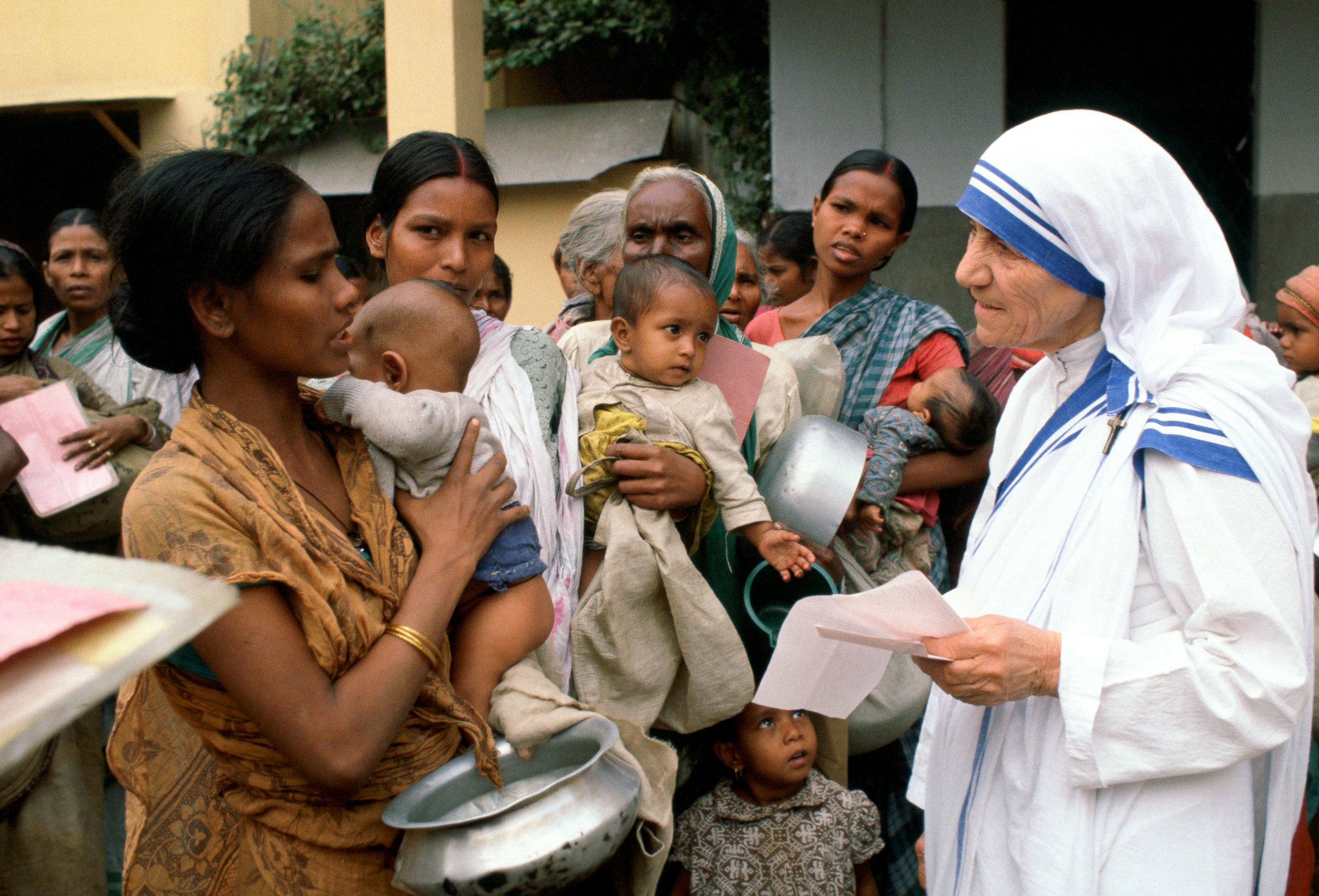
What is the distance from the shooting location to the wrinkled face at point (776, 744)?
2.81 metres

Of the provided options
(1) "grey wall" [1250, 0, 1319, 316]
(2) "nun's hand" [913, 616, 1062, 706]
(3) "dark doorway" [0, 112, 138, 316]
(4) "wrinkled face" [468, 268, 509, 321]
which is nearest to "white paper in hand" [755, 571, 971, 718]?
(2) "nun's hand" [913, 616, 1062, 706]

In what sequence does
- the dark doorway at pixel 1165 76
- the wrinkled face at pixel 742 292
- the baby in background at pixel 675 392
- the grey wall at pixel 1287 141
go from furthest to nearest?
1. the dark doorway at pixel 1165 76
2. the grey wall at pixel 1287 141
3. the wrinkled face at pixel 742 292
4. the baby in background at pixel 675 392

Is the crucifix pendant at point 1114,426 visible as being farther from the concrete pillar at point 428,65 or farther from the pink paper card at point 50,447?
the concrete pillar at point 428,65

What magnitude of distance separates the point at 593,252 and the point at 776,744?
1962 mm

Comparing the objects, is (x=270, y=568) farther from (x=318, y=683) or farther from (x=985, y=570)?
(x=985, y=570)

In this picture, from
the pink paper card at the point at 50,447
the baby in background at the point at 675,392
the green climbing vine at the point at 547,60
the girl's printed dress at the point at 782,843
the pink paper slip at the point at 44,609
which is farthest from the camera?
the green climbing vine at the point at 547,60

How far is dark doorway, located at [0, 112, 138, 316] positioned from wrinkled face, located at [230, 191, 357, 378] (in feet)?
29.5

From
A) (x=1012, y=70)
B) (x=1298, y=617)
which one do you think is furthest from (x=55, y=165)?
(x=1298, y=617)

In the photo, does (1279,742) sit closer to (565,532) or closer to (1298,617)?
(1298,617)

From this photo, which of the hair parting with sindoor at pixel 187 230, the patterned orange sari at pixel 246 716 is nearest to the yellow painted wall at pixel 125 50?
the hair parting with sindoor at pixel 187 230

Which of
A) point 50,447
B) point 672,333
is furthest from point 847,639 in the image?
point 50,447

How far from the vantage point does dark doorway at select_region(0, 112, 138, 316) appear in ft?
31.0

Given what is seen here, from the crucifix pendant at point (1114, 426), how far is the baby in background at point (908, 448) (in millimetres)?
1128

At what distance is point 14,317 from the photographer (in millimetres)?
3777
